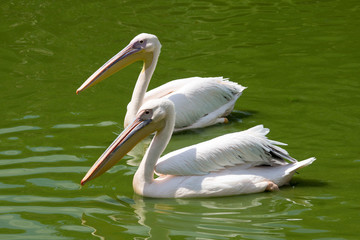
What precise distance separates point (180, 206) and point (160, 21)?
606 centimetres

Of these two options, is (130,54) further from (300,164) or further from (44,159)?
(300,164)

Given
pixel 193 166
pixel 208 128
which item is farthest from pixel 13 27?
pixel 193 166

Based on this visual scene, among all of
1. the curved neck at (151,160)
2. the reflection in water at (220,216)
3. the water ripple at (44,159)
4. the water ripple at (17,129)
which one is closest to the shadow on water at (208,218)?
the reflection in water at (220,216)

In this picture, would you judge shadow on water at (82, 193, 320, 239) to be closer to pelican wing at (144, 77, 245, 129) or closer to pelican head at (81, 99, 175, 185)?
pelican head at (81, 99, 175, 185)

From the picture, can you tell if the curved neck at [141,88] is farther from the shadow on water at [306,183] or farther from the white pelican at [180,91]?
the shadow on water at [306,183]

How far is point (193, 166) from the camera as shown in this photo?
5.38 meters

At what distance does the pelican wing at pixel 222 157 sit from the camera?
17.7 feet

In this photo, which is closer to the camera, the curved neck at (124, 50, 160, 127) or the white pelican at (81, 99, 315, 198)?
the white pelican at (81, 99, 315, 198)

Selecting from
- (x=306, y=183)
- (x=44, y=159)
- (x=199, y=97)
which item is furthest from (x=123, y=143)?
(x=199, y=97)

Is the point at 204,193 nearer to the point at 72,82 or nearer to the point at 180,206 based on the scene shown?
the point at 180,206

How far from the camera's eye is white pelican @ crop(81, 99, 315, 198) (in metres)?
5.34

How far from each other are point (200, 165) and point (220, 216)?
1.74 ft

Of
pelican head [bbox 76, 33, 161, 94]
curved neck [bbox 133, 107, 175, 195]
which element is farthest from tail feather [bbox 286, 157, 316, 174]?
pelican head [bbox 76, 33, 161, 94]

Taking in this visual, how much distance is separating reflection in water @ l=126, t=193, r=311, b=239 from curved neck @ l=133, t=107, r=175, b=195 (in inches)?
4.8
